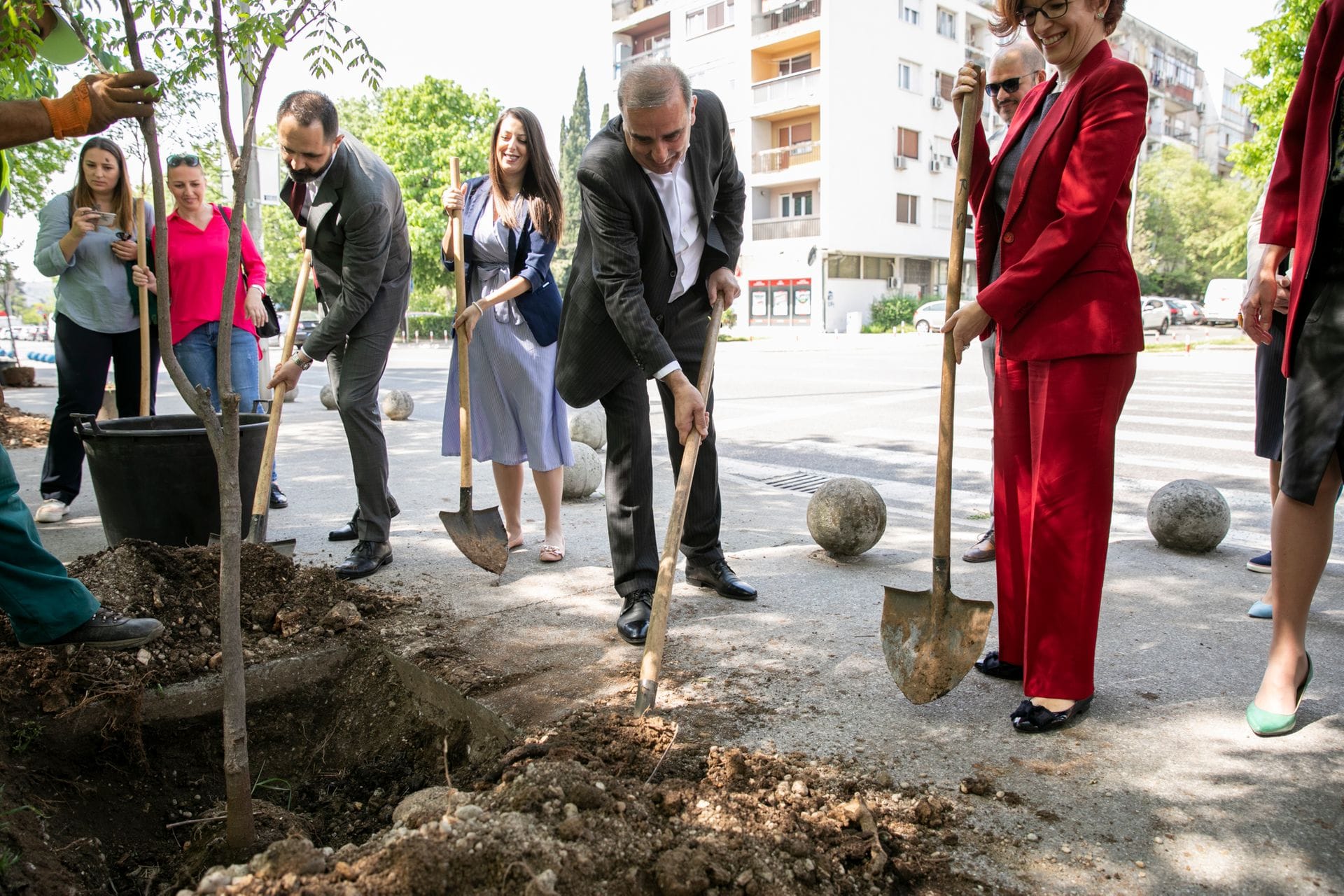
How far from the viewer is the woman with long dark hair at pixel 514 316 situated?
441 centimetres

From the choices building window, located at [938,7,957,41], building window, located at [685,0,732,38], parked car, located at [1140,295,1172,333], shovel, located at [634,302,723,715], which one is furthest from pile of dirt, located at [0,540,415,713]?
building window, located at [938,7,957,41]

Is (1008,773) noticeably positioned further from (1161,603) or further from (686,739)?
(1161,603)

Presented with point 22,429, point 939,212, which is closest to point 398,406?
Result: point 22,429

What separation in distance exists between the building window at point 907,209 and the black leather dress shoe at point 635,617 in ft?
128

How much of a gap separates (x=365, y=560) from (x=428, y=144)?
122ft

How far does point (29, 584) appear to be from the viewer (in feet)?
9.17

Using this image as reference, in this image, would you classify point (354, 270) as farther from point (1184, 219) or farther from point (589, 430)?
point (1184, 219)

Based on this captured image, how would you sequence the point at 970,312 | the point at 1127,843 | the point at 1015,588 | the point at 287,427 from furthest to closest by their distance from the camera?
the point at 287,427, the point at 1015,588, the point at 970,312, the point at 1127,843

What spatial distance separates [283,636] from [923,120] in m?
41.4

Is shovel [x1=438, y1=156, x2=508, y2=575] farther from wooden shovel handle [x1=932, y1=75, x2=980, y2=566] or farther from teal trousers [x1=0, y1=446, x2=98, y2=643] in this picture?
wooden shovel handle [x1=932, y1=75, x2=980, y2=566]

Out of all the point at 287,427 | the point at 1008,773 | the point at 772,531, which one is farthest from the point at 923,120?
the point at 1008,773

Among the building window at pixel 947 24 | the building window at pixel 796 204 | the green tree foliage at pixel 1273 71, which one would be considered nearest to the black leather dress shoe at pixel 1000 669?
the green tree foliage at pixel 1273 71

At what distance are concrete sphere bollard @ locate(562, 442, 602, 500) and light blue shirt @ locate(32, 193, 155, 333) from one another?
8.50 feet

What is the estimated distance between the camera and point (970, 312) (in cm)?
275
